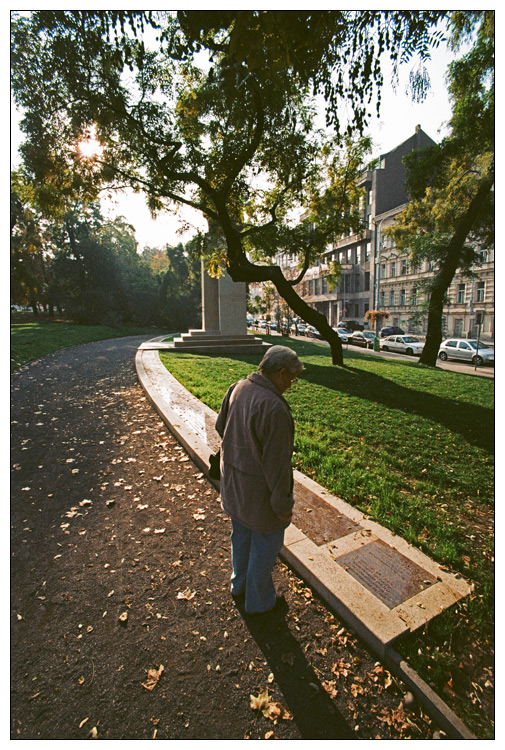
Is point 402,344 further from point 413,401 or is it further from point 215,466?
point 215,466

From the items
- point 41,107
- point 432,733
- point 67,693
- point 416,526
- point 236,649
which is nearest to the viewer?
point 432,733

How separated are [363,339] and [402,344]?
418 cm

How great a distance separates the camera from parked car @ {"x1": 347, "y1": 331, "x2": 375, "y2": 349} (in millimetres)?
33531

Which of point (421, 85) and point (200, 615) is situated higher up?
point (421, 85)

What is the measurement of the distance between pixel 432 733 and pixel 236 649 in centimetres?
130

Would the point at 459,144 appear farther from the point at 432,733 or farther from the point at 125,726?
the point at 125,726

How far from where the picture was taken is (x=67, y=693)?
2.39 meters

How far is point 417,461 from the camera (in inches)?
220

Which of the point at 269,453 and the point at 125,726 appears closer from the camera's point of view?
the point at 125,726

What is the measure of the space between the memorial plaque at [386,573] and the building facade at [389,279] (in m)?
30.4

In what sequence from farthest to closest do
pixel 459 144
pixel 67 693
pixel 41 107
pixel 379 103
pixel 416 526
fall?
pixel 459 144 → pixel 41 107 → pixel 379 103 → pixel 416 526 → pixel 67 693

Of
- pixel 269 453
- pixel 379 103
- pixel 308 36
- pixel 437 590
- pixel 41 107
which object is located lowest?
pixel 437 590

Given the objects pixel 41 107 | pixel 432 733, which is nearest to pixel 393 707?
pixel 432 733

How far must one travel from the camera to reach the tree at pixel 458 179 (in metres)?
6.36
